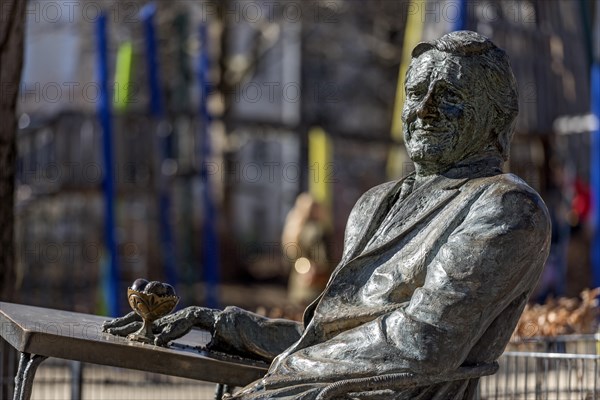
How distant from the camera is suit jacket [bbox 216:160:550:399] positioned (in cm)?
403

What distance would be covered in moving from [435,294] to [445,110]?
70 cm

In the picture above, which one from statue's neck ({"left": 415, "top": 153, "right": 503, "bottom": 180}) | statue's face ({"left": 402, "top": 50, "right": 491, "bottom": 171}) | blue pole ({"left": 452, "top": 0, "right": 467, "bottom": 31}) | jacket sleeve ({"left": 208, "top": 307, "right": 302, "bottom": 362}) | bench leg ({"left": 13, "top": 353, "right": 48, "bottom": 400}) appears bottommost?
bench leg ({"left": 13, "top": 353, "right": 48, "bottom": 400})

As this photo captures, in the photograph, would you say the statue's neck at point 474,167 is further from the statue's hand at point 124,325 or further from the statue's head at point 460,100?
the statue's hand at point 124,325

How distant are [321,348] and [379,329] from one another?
0.23 metres

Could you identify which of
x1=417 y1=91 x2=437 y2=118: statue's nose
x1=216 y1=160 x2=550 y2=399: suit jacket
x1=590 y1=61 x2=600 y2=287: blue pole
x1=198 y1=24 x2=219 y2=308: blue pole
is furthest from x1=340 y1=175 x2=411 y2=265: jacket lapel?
x1=198 y1=24 x2=219 y2=308: blue pole

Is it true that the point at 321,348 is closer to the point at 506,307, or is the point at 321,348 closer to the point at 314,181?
the point at 506,307

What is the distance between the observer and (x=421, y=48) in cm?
450

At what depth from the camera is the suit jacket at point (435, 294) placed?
159 inches

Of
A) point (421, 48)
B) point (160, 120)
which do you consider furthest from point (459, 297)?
point (160, 120)

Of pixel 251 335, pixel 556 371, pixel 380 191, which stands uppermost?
pixel 380 191

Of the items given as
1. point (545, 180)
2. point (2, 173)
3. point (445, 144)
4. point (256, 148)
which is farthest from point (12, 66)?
point (256, 148)

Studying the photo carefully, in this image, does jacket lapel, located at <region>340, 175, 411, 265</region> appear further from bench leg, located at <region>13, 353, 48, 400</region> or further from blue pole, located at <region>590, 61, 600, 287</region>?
blue pole, located at <region>590, 61, 600, 287</region>

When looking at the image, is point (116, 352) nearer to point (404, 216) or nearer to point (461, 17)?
point (404, 216)

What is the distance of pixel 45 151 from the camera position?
57.3 ft
